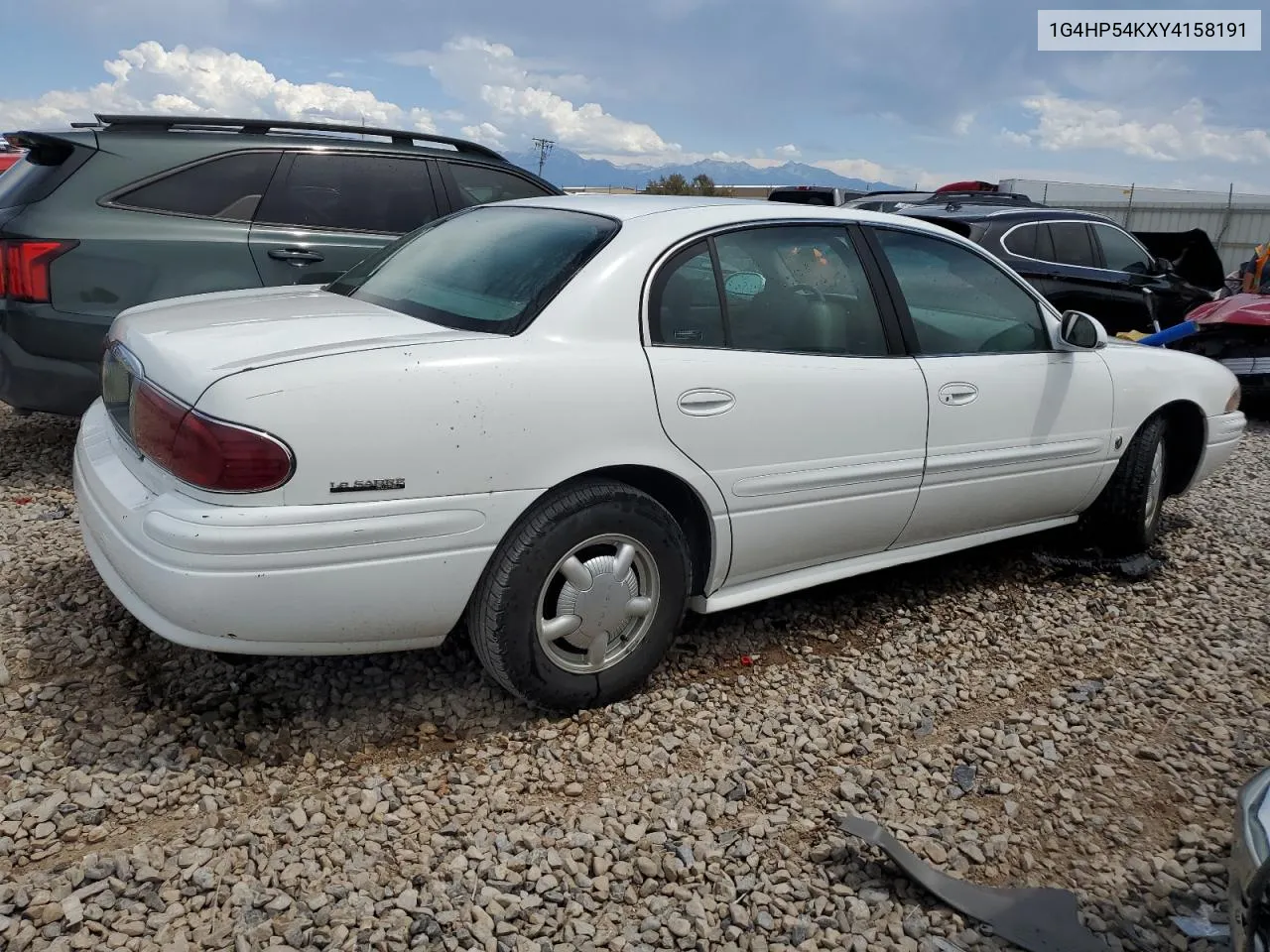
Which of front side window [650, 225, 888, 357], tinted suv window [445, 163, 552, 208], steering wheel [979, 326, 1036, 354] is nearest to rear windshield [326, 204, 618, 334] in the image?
front side window [650, 225, 888, 357]

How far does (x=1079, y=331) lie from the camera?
402cm

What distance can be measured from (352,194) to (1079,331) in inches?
145

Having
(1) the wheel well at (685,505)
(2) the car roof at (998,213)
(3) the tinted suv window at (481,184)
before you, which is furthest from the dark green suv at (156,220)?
(2) the car roof at (998,213)

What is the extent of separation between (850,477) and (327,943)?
6.92ft

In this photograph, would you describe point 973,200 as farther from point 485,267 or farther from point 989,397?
point 485,267

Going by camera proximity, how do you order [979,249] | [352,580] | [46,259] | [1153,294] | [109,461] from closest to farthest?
[352,580]
[109,461]
[979,249]
[46,259]
[1153,294]

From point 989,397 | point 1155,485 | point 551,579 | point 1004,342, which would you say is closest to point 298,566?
point 551,579

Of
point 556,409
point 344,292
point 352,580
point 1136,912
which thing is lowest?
point 1136,912

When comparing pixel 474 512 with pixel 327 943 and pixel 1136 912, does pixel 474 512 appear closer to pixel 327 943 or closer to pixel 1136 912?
pixel 327 943

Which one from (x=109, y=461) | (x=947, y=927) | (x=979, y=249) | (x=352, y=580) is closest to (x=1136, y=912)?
(x=947, y=927)

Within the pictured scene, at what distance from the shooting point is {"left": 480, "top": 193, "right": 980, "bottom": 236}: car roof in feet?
10.6

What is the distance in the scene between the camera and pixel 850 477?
11.1 feet

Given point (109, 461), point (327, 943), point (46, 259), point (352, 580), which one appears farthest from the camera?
point (46, 259)

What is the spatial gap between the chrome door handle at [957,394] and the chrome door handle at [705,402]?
1003mm
